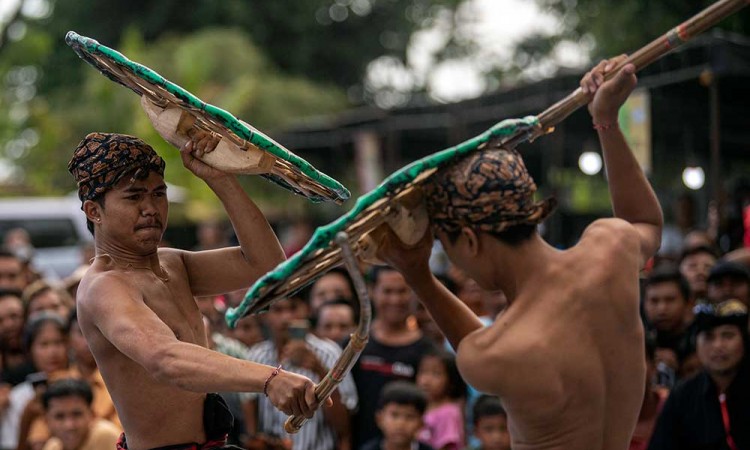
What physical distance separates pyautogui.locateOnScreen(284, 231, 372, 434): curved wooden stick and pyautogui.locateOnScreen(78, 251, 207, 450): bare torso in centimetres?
66

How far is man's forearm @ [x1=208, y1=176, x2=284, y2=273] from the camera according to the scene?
447 centimetres

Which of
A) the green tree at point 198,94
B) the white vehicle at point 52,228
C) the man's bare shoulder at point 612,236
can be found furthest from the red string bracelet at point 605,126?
the green tree at point 198,94

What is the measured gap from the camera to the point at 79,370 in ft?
26.8

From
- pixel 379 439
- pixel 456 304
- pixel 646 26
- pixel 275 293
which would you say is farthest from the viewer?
pixel 646 26

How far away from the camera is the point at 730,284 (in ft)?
24.6

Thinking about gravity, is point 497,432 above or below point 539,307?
below

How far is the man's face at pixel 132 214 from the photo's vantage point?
170 inches

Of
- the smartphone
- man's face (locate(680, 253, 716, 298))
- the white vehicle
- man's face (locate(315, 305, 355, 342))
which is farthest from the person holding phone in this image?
the white vehicle

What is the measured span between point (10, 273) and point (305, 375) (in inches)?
173

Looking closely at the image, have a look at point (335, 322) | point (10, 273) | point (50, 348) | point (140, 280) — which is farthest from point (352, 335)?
point (10, 273)

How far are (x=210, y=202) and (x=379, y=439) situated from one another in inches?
661

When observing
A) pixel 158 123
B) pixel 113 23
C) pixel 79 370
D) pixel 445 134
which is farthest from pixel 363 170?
pixel 113 23

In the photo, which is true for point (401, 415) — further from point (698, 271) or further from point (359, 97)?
point (359, 97)

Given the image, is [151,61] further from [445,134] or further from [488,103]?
[488,103]
